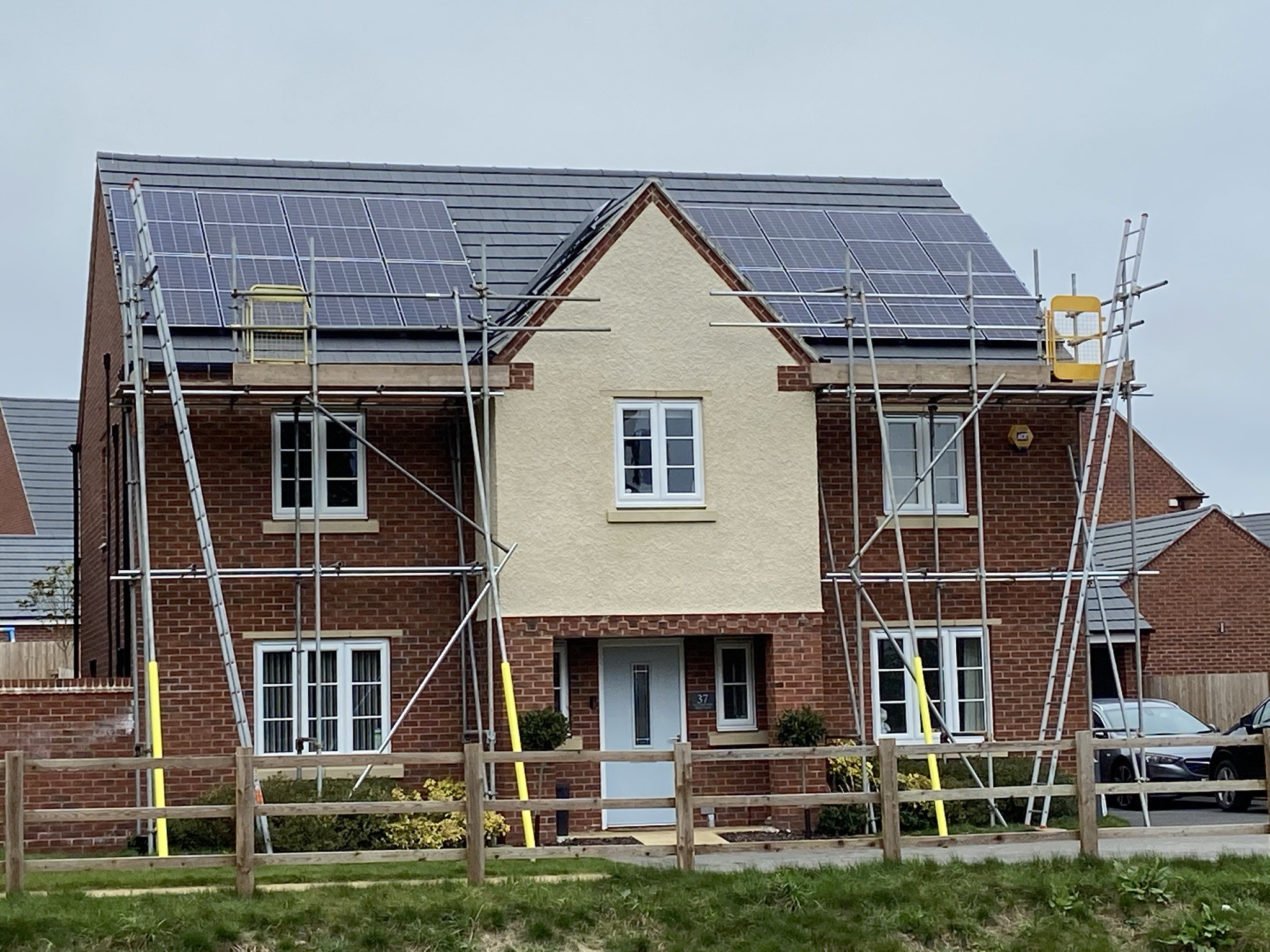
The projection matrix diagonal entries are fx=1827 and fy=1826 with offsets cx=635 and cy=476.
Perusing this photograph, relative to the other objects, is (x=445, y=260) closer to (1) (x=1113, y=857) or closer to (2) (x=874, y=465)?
(2) (x=874, y=465)

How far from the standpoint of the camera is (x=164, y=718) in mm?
22516

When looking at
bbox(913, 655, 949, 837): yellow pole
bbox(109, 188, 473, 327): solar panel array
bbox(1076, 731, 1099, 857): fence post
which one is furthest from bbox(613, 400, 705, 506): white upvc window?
bbox(1076, 731, 1099, 857): fence post

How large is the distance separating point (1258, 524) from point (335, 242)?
38.5m

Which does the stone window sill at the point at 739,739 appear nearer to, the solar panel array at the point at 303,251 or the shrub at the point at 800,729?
the shrub at the point at 800,729

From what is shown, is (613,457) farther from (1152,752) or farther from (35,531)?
(35,531)

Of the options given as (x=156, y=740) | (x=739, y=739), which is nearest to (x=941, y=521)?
(x=739, y=739)

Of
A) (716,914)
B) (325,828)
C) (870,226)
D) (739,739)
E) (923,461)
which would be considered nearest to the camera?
(716,914)

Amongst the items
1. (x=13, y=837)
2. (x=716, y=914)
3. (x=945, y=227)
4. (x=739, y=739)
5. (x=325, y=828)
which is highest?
(x=945, y=227)

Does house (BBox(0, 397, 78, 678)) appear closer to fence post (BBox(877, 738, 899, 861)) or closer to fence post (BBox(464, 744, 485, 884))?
fence post (BBox(464, 744, 485, 884))

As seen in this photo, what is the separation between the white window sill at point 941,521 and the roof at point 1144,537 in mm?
13444

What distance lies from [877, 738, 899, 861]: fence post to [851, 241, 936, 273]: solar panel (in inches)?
424

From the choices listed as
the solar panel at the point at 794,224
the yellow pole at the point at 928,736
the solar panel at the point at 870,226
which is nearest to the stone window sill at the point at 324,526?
the yellow pole at the point at 928,736

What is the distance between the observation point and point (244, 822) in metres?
15.8

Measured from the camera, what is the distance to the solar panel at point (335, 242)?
82.2 feet
